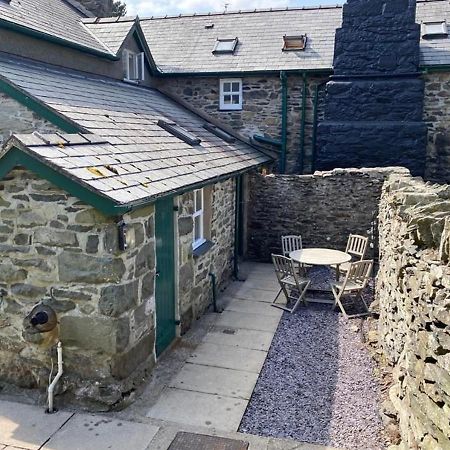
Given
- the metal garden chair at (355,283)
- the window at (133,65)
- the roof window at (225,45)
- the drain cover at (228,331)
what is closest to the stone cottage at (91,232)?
the drain cover at (228,331)

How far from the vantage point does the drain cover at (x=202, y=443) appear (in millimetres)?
5066

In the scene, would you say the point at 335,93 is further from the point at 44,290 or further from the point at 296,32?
the point at 44,290

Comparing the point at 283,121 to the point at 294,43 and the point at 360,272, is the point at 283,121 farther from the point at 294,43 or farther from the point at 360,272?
the point at 360,272

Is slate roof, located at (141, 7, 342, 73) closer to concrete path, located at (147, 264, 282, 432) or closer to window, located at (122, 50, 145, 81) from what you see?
window, located at (122, 50, 145, 81)

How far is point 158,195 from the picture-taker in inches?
236

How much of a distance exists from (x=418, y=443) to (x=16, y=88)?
23.4 feet

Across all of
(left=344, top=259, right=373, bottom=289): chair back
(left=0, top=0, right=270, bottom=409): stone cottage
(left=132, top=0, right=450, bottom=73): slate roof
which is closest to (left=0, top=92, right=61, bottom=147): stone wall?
(left=0, top=0, right=270, bottom=409): stone cottage

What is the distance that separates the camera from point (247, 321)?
28.9 ft

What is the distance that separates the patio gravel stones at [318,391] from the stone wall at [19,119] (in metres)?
5.04

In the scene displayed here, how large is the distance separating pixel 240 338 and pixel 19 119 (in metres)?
5.03

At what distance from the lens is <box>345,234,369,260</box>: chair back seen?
11.7m

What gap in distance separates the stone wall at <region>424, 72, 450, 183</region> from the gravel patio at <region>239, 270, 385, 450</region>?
24.1 ft

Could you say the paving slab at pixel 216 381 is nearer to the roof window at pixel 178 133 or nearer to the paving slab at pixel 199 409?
the paving slab at pixel 199 409

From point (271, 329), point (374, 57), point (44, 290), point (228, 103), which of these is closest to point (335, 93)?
point (374, 57)
